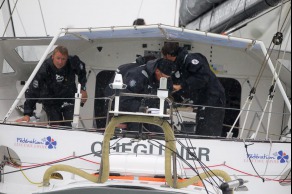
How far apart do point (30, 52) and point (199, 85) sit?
8.53 feet

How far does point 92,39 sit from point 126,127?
5.20ft

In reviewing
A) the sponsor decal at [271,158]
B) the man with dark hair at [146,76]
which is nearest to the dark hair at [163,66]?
the man with dark hair at [146,76]

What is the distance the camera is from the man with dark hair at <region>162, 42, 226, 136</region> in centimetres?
611

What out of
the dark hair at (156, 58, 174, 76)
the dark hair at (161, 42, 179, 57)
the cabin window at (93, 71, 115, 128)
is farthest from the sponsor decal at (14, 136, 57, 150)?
the cabin window at (93, 71, 115, 128)

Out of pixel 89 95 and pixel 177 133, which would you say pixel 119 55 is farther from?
pixel 177 133

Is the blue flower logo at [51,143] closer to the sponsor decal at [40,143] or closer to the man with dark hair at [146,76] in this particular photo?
the sponsor decal at [40,143]

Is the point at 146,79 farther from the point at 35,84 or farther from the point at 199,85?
the point at 35,84

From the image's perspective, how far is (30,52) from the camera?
7.63 metres

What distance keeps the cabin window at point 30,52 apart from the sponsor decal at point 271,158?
10.6ft

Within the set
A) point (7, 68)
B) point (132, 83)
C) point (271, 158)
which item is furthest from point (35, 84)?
point (271, 158)

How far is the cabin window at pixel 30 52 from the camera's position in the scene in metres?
7.58

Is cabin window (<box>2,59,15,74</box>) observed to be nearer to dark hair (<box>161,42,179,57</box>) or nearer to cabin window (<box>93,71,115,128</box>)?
cabin window (<box>93,71,115,128</box>)

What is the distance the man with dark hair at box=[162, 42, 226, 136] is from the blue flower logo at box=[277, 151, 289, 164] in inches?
31.5

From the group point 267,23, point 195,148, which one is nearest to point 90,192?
point 195,148
